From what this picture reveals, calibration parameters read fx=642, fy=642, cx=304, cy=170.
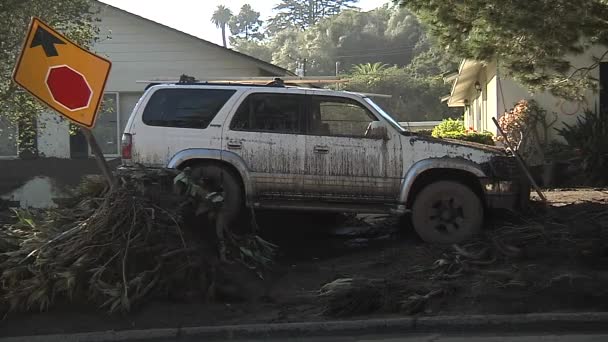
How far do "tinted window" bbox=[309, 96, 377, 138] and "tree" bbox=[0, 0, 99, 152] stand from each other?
4.22 m

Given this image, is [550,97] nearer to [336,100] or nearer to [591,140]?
[591,140]

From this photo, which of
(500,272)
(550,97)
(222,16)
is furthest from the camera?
(222,16)

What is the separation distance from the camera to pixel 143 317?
584 cm

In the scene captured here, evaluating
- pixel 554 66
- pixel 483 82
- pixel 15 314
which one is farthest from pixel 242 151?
pixel 483 82

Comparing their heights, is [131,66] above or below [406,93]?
below

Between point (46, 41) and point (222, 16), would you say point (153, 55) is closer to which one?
point (46, 41)

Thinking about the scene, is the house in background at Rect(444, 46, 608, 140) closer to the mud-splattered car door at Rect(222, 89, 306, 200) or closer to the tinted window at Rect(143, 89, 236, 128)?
the mud-splattered car door at Rect(222, 89, 306, 200)

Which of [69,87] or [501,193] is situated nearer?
[69,87]

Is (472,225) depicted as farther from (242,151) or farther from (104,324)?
(104,324)

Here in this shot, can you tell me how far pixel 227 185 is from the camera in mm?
8000

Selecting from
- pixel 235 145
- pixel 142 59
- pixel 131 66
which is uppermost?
pixel 142 59

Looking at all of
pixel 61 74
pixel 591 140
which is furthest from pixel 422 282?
pixel 591 140

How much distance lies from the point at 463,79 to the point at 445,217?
1525 centimetres

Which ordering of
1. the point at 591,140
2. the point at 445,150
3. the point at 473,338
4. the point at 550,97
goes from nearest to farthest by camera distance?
the point at 473,338 < the point at 445,150 < the point at 591,140 < the point at 550,97
